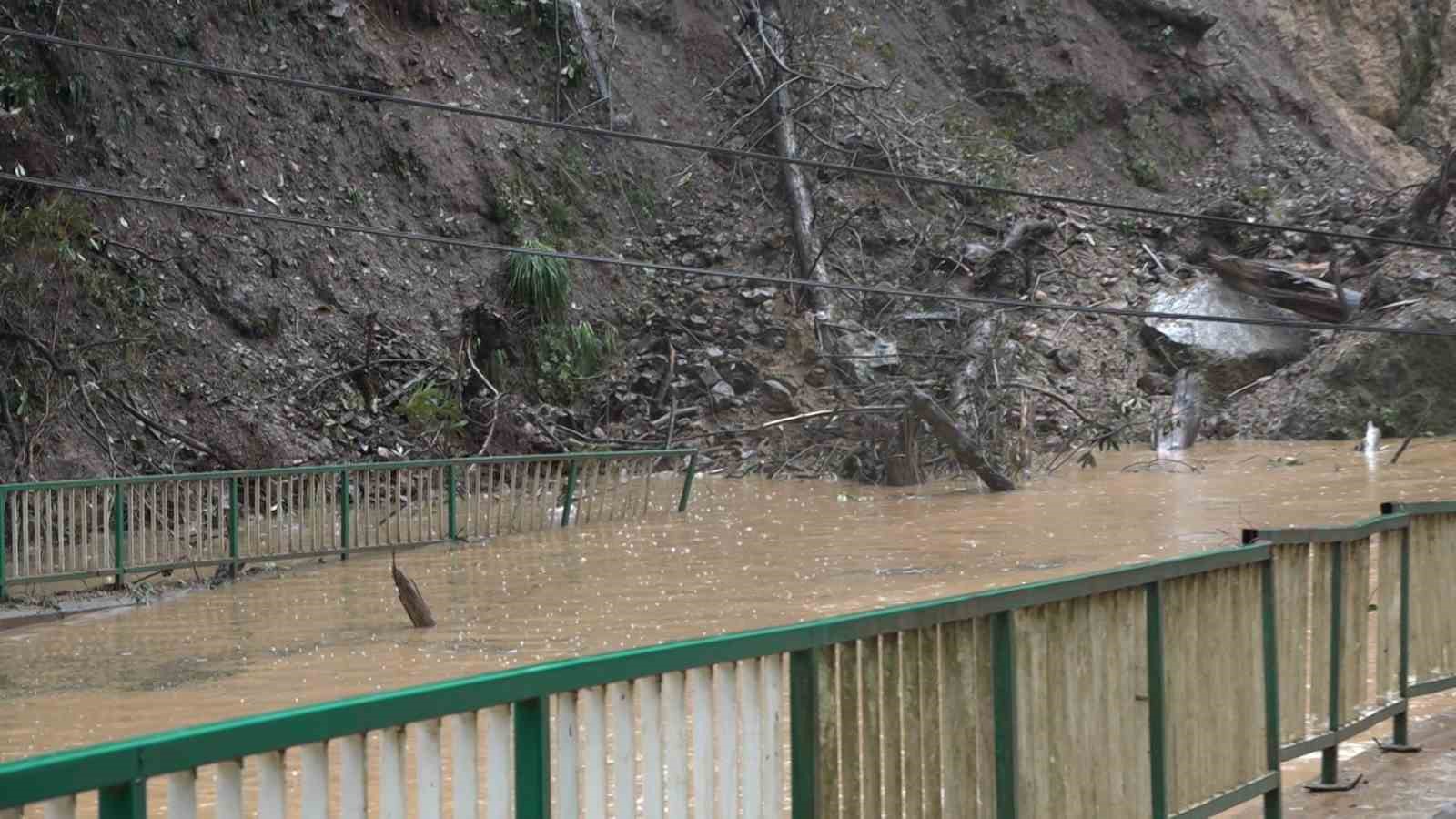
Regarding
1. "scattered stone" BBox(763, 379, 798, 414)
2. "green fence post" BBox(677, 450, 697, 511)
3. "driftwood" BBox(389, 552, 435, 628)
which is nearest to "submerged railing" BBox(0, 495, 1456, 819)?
"driftwood" BBox(389, 552, 435, 628)

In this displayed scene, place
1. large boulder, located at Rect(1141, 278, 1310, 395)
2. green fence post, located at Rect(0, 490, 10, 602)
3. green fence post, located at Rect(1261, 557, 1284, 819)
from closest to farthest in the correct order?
green fence post, located at Rect(1261, 557, 1284, 819) → green fence post, located at Rect(0, 490, 10, 602) → large boulder, located at Rect(1141, 278, 1310, 395)

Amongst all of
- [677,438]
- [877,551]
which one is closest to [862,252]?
[677,438]

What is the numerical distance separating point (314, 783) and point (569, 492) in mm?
17057

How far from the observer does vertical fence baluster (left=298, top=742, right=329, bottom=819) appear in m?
2.97

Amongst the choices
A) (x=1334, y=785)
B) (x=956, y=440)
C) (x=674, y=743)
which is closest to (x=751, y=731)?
(x=674, y=743)

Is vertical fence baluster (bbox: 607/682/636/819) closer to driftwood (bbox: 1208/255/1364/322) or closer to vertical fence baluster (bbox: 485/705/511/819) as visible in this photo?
vertical fence baluster (bbox: 485/705/511/819)

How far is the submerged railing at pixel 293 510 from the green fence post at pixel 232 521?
0.06ft

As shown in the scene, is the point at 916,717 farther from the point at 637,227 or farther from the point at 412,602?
the point at 637,227

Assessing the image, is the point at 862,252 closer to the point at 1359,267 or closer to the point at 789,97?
the point at 789,97

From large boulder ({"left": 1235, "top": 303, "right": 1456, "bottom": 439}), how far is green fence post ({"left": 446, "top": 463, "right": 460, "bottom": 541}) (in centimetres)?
1673

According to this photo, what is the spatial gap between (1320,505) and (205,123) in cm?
1862

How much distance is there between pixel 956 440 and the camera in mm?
22844

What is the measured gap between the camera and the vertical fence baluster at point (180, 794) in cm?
273

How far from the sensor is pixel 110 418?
71.1ft
